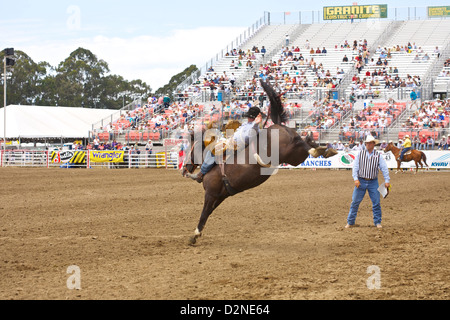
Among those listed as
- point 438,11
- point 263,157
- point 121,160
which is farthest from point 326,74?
point 263,157

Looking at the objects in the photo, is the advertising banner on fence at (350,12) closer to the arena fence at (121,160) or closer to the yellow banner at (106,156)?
the arena fence at (121,160)

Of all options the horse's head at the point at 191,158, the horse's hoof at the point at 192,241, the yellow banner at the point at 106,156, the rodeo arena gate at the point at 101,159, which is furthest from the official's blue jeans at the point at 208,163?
the yellow banner at the point at 106,156

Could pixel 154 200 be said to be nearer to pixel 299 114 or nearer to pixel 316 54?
pixel 299 114

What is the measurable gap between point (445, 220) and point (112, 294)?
817 centimetres

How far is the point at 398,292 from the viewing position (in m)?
6.11

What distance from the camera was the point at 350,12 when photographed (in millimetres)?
60031

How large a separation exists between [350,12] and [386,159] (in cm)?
3264

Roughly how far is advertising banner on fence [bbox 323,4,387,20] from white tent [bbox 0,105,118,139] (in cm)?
2452

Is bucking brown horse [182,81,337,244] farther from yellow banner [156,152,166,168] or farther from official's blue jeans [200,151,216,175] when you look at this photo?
yellow banner [156,152,166,168]

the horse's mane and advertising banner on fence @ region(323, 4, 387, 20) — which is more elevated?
advertising banner on fence @ region(323, 4, 387, 20)

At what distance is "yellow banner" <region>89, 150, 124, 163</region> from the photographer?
113 ft

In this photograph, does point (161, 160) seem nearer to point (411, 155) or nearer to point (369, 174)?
point (411, 155)

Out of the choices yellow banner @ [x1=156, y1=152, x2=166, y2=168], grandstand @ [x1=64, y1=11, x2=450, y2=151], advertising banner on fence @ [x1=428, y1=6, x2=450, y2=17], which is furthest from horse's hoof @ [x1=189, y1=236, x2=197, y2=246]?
advertising banner on fence @ [x1=428, y1=6, x2=450, y2=17]
